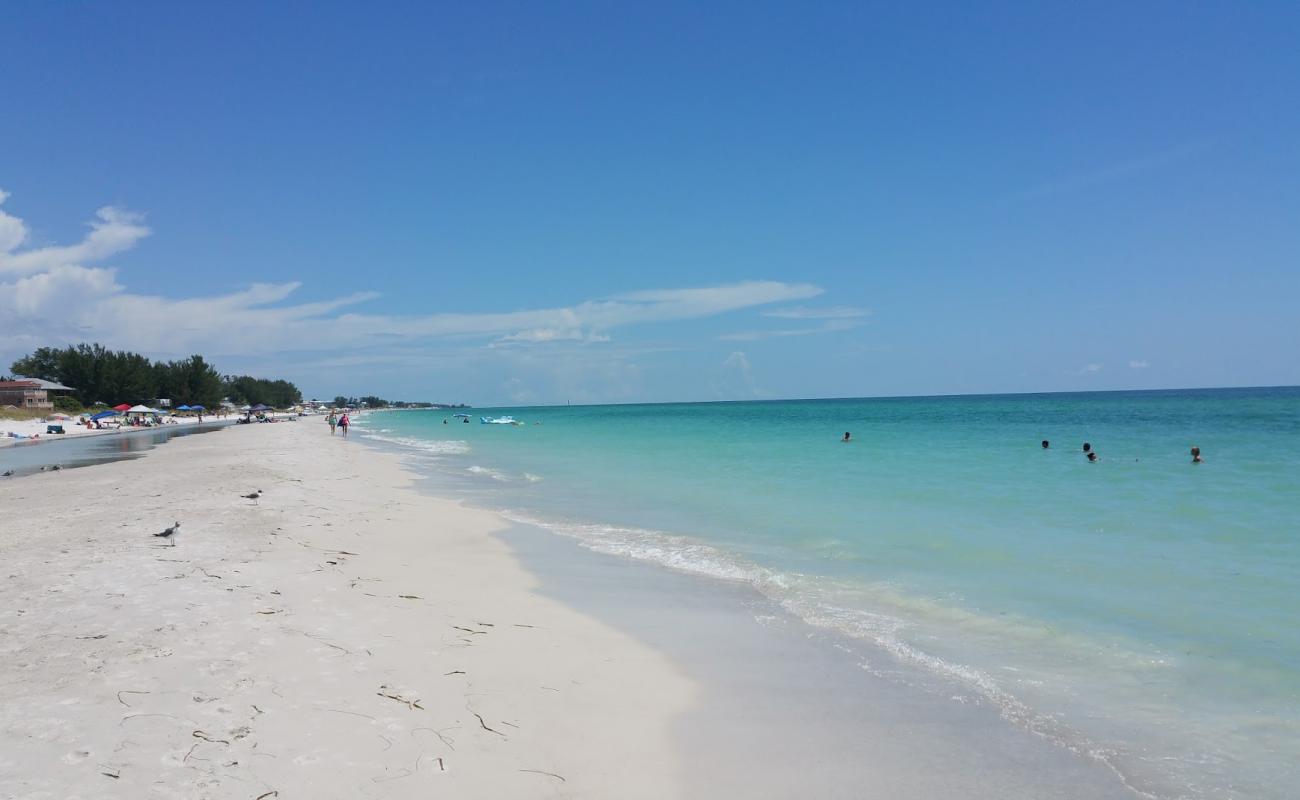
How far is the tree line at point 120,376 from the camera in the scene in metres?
88.2

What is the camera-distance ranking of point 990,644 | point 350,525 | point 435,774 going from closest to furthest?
point 435,774, point 990,644, point 350,525

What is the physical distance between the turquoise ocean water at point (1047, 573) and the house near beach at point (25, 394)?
249 feet

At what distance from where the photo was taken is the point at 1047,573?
9.45 m

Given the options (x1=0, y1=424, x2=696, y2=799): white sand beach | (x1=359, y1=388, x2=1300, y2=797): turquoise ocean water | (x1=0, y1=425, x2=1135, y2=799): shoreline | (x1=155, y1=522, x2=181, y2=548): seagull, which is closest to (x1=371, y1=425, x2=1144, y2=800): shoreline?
(x1=0, y1=425, x2=1135, y2=799): shoreline

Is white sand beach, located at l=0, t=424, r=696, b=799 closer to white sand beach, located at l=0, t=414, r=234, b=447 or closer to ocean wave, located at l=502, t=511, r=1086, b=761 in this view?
Result: ocean wave, located at l=502, t=511, r=1086, b=761

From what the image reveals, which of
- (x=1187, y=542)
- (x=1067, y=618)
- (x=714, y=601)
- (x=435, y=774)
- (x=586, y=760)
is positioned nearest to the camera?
(x=435, y=774)

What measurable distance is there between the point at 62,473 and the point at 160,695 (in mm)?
22734

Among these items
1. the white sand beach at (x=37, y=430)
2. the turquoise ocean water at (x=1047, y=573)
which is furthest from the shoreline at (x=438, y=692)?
the white sand beach at (x=37, y=430)

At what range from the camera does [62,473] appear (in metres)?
21.5

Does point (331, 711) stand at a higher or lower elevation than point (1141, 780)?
higher

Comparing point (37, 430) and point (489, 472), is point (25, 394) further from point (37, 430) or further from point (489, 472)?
point (489, 472)

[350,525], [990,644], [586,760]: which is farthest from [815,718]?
[350,525]

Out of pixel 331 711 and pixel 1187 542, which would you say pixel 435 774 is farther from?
pixel 1187 542

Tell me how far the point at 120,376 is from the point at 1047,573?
109 m
